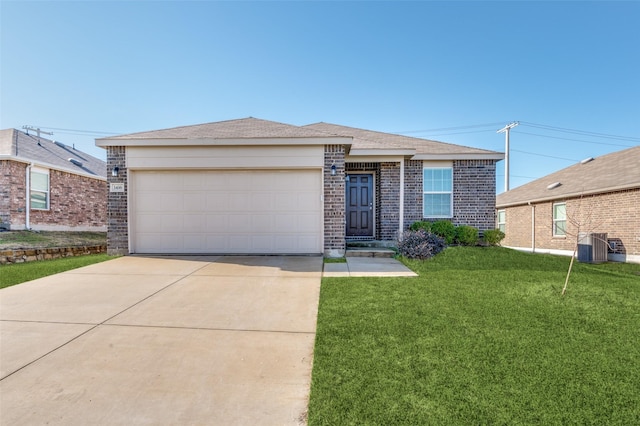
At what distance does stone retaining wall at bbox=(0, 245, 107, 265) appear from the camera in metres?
7.28

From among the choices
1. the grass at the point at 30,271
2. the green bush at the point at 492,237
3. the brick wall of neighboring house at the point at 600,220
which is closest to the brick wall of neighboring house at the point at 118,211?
the grass at the point at 30,271

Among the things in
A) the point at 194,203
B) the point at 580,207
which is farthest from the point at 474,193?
the point at 194,203

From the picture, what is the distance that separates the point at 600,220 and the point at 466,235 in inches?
248

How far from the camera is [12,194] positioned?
10773mm

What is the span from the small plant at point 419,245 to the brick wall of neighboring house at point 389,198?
1668mm

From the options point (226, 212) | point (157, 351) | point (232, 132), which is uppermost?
point (232, 132)

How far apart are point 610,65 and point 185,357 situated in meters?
24.2

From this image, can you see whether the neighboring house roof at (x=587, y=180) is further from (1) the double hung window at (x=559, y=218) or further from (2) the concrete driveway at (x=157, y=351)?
(2) the concrete driveway at (x=157, y=351)

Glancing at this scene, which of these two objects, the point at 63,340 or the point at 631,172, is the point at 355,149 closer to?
the point at 63,340

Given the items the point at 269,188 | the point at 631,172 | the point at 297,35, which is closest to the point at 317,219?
the point at 269,188

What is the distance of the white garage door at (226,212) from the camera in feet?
25.4

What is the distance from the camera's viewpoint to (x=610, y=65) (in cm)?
1614

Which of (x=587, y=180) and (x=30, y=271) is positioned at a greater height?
(x=587, y=180)

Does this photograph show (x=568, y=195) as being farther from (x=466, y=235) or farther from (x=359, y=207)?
(x=359, y=207)
